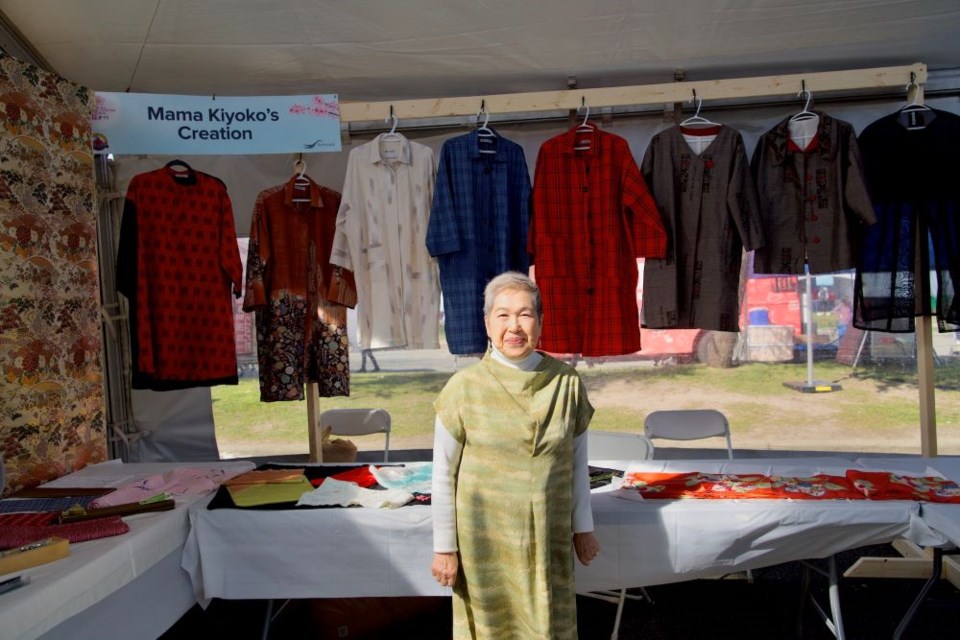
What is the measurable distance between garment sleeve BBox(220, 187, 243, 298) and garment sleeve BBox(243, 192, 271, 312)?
0.50ft

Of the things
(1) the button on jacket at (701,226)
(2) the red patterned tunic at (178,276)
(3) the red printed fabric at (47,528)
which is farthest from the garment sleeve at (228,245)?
(1) the button on jacket at (701,226)

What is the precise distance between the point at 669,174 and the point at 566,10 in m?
0.88

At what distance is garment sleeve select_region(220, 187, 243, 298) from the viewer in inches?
139

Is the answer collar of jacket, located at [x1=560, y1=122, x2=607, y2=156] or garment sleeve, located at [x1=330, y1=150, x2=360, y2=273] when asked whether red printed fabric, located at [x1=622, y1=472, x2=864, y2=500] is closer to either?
collar of jacket, located at [x1=560, y1=122, x2=607, y2=156]

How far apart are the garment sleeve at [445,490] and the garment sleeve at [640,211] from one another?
1760 mm

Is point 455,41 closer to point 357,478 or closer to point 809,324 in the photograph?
point 357,478

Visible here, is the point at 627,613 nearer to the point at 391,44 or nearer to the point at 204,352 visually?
the point at 204,352

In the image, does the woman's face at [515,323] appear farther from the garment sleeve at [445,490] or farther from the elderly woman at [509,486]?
the garment sleeve at [445,490]

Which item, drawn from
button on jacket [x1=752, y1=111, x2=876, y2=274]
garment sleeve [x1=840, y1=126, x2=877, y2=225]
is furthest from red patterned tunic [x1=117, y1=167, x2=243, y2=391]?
garment sleeve [x1=840, y1=126, x2=877, y2=225]

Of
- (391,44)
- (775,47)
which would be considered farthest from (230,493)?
(775,47)

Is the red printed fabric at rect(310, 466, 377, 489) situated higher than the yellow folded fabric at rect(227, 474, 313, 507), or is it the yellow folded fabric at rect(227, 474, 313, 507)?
the yellow folded fabric at rect(227, 474, 313, 507)

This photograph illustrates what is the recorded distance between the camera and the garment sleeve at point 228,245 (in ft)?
11.6

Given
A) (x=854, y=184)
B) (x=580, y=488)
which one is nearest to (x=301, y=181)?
(x=580, y=488)

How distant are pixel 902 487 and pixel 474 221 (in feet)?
6.38
